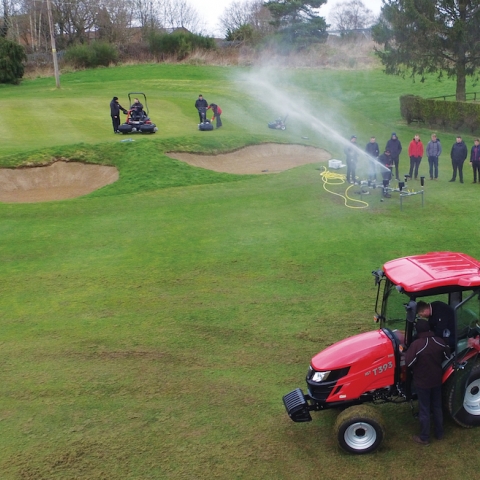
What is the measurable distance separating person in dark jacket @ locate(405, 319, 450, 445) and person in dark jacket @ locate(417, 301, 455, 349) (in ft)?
0.75

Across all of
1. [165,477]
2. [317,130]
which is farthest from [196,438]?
[317,130]

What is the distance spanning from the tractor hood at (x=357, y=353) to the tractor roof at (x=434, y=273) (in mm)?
810

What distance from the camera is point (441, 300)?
24.5ft

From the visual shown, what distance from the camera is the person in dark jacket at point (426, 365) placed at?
6930 mm

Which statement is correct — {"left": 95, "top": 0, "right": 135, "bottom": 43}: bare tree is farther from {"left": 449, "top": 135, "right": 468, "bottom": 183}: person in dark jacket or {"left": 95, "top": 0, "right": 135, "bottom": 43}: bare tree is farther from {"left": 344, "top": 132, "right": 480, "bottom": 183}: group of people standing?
{"left": 449, "top": 135, "right": 468, "bottom": 183}: person in dark jacket

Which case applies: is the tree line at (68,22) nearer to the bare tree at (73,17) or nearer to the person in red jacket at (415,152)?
the bare tree at (73,17)

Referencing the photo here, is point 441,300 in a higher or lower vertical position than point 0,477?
higher

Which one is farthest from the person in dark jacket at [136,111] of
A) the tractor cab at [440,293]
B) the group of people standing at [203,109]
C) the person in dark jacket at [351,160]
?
the tractor cab at [440,293]

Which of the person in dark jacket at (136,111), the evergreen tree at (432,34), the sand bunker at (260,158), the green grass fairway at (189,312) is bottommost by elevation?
the green grass fairway at (189,312)

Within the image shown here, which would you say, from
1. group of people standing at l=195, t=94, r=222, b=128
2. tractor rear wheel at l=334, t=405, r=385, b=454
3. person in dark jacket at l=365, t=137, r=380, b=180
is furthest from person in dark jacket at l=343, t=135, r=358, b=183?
tractor rear wheel at l=334, t=405, r=385, b=454

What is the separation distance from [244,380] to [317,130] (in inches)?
1019

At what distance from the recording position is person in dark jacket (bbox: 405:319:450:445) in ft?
22.7

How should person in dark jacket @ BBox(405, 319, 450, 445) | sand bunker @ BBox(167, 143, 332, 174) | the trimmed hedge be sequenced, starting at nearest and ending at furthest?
person in dark jacket @ BBox(405, 319, 450, 445), sand bunker @ BBox(167, 143, 332, 174), the trimmed hedge

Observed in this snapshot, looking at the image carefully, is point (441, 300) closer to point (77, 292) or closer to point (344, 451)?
point (344, 451)
